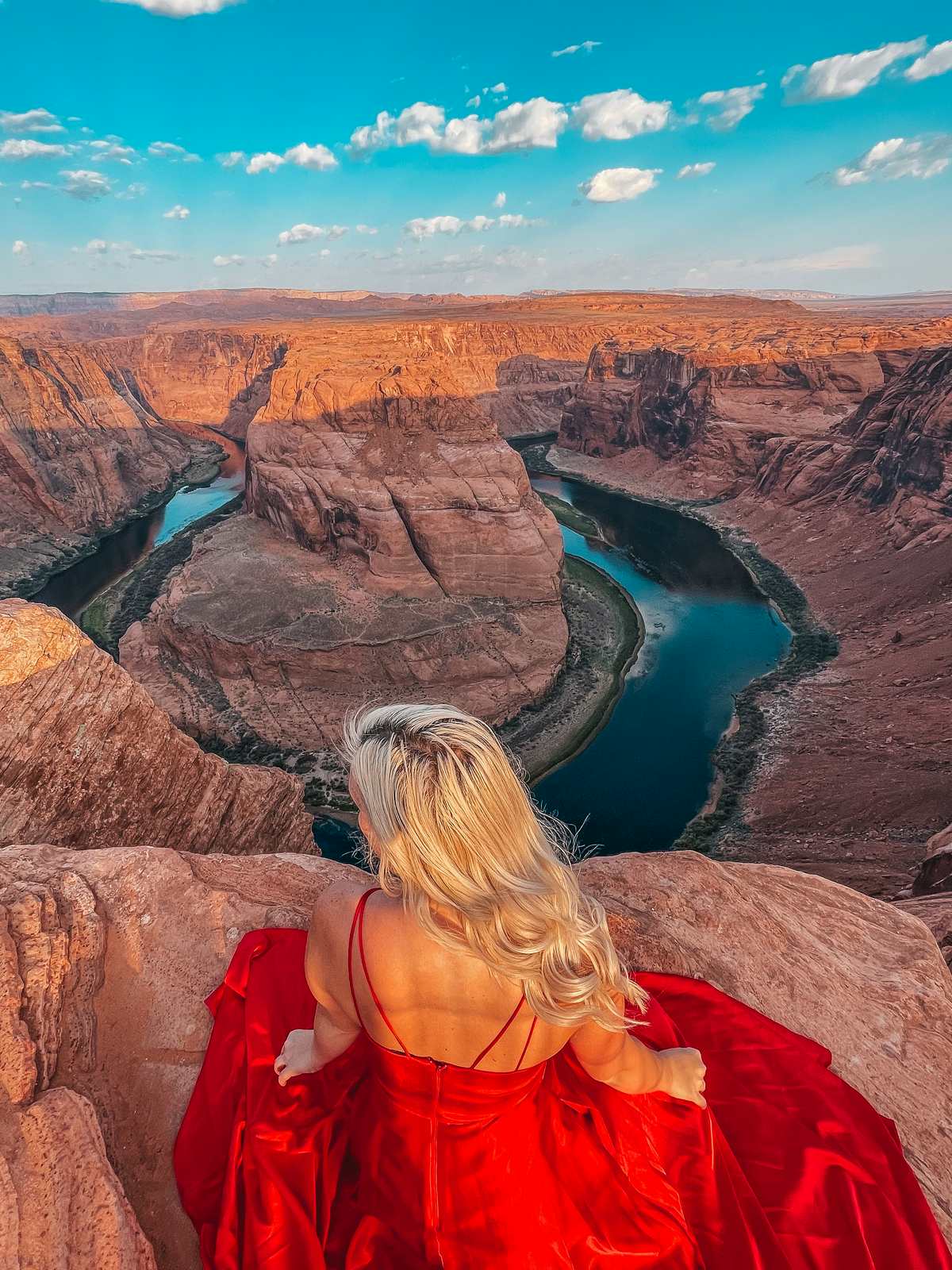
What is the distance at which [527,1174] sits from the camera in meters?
2.73

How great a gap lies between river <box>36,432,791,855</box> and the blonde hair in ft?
19.8

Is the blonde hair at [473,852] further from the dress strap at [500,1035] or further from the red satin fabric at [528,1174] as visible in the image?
the red satin fabric at [528,1174]

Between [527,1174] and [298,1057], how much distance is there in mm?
1192

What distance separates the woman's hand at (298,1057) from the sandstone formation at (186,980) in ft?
2.62

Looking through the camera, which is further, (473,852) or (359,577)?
(359,577)

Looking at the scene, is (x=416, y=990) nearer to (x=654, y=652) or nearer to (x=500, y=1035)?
(x=500, y=1035)

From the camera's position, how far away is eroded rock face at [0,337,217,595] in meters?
42.9

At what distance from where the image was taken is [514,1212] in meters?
2.67

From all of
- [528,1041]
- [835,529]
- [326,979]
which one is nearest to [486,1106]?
[528,1041]

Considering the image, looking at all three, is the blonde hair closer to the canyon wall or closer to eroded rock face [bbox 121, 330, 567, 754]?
the canyon wall

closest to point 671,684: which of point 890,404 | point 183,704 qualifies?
point 183,704

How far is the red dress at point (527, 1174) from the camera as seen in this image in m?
2.64

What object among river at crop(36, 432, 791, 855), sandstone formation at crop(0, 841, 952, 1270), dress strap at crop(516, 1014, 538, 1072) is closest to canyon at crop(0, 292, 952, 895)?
river at crop(36, 432, 791, 855)

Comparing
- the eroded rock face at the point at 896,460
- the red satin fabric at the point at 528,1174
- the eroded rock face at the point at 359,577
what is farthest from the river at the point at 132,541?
the eroded rock face at the point at 896,460
